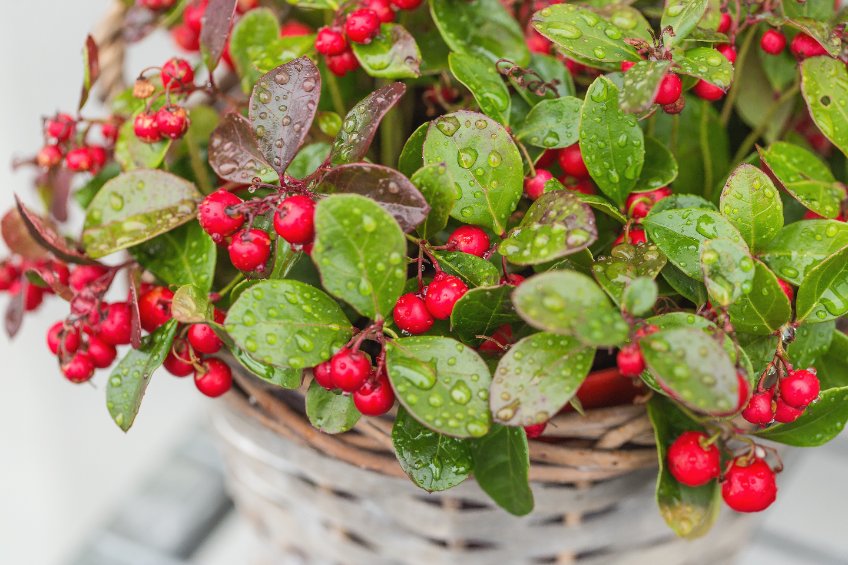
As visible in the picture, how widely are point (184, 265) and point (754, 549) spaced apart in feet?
2.41

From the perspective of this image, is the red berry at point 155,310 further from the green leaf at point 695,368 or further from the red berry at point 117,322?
the green leaf at point 695,368

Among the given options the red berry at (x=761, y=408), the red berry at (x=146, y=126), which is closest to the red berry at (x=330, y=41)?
the red berry at (x=146, y=126)

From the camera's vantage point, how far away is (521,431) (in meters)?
0.46

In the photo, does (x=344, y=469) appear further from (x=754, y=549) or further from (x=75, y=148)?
(x=754, y=549)

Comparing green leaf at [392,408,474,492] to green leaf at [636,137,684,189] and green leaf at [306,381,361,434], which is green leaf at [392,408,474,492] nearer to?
green leaf at [306,381,361,434]

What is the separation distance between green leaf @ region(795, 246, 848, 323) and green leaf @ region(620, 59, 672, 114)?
0.13 m

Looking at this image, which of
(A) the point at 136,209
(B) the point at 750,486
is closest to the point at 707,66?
(B) the point at 750,486

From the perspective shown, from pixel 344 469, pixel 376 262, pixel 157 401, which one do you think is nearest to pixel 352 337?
pixel 376 262

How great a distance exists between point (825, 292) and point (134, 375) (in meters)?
0.39

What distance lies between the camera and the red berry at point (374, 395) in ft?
1.40

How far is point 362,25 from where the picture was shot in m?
0.51

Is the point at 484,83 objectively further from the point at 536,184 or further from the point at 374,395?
the point at 374,395

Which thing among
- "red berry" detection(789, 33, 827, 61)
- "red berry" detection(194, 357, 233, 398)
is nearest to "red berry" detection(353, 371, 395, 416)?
"red berry" detection(194, 357, 233, 398)

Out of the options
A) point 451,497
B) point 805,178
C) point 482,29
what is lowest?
point 451,497
